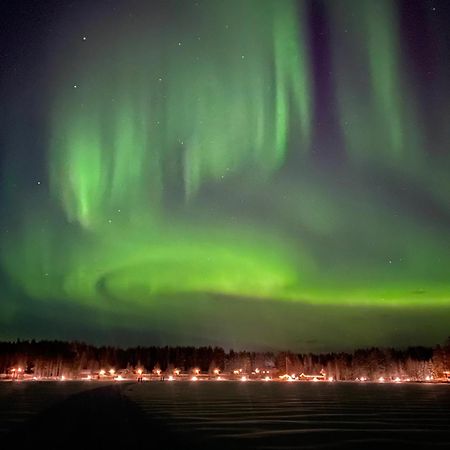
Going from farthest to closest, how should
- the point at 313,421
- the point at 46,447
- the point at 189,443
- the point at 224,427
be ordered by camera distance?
Result: the point at 313,421 → the point at 224,427 → the point at 189,443 → the point at 46,447

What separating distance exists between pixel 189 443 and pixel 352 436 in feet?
33.0

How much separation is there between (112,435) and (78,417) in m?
13.3

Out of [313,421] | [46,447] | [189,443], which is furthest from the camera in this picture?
[313,421]

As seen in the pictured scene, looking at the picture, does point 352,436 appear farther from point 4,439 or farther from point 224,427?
point 4,439

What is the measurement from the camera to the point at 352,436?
3231 cm

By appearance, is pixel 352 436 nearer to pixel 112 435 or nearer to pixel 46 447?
pixel 112 435

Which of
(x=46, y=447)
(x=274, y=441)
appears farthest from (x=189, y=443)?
(x=46, y=447)

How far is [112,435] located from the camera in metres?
31.1

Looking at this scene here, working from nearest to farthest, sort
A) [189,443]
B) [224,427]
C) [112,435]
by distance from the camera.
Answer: [189,443] → [112,435] → [224,427]

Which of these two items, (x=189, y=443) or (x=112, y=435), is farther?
(x=112, y=435)

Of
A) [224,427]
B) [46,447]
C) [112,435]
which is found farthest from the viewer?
[224,427]

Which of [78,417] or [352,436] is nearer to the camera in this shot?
[352,436]

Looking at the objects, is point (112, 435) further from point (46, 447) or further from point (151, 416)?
point (151, 416)

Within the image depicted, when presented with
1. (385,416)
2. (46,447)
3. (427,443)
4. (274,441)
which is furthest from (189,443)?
(385,416)
